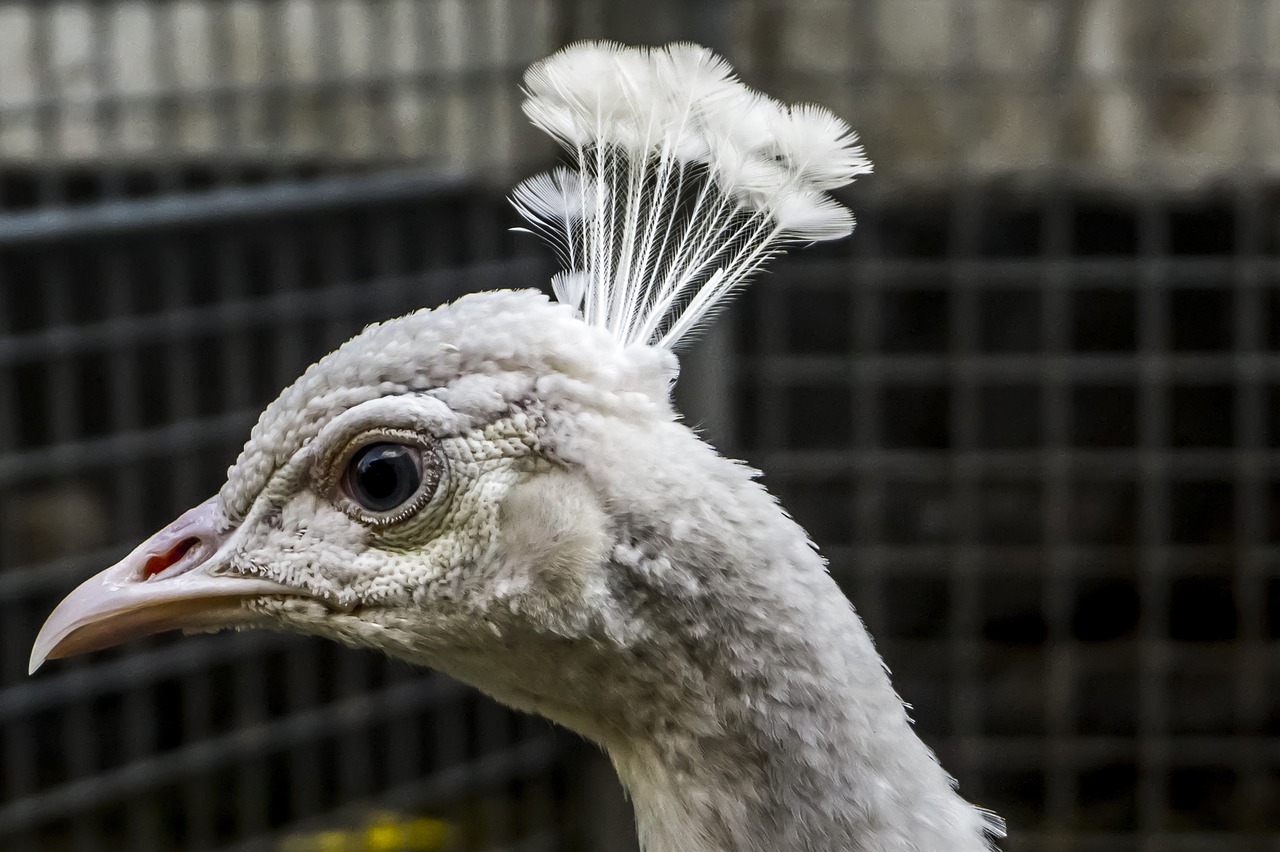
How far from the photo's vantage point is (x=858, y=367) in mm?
2941

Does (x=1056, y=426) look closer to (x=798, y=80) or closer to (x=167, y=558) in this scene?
(x=798, y=80)

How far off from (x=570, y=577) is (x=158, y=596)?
33cm

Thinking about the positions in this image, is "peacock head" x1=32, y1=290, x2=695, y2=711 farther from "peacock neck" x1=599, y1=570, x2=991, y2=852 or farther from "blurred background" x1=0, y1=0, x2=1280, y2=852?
"blurred background" x1=0, y1=0, x2=1280, y2=852

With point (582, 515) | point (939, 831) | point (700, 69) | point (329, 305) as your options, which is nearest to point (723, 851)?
point (939, 831)

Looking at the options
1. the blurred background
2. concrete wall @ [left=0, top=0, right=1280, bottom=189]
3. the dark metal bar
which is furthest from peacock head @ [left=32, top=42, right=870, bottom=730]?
concrete wall @ [left=0, top=0, right=1280, bottom=189]

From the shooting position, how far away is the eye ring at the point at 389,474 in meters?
1.08

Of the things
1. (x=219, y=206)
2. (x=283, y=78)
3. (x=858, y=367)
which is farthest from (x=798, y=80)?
(x=219, y=206)

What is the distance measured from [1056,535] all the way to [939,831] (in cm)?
197

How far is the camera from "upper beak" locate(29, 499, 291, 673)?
1.14 metres

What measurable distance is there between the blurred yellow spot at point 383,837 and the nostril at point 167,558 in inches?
70.0

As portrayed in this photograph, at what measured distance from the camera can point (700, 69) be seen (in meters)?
1.20

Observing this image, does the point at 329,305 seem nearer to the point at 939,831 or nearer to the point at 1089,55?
the point at 1089,55

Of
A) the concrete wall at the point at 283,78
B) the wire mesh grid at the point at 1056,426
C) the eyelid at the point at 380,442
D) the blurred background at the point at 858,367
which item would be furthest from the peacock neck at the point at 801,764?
the concrete wall at the point at 283,78

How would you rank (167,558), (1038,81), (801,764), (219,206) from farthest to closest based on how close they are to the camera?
1. (1038,81)
2. (219,206)
3. (167,558)
4. (801,764)
